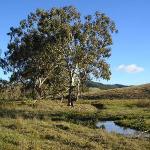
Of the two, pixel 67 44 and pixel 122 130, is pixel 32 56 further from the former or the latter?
pixel 122 130

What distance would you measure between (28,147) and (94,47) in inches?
1958

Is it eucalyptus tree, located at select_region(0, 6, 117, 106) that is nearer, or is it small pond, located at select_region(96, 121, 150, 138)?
small pond, located at select_region(96, 121, 150, 138)

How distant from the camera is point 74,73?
235 feet

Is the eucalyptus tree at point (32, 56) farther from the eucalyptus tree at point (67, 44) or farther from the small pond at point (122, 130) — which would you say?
the small pond at point (122, 130)

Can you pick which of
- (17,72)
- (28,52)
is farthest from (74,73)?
(17,72)

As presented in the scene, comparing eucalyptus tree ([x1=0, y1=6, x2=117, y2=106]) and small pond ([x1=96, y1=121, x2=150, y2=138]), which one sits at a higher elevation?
eucalyptus tree ([x1=0, y1=6, x2=117, y2=106])

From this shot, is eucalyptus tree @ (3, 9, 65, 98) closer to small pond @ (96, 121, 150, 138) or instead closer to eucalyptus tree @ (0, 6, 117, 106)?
eucalyptus tree @ (0, 6, 117, 106)

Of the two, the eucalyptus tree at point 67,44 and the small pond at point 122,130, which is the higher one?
the eucalyptus tree at point 67,44

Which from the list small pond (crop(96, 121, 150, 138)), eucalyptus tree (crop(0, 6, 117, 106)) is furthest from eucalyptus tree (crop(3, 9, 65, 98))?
small pond (crop(96, 121, 150, 138))

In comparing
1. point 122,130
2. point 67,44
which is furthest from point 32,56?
point 122,130

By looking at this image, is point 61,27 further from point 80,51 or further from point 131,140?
point 131,140

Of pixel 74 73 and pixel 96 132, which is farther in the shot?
pixel 74 73

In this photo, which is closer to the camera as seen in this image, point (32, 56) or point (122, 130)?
point (122, 130)

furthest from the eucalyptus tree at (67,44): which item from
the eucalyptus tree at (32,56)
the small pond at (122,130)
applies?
the small pond at (122,130)
